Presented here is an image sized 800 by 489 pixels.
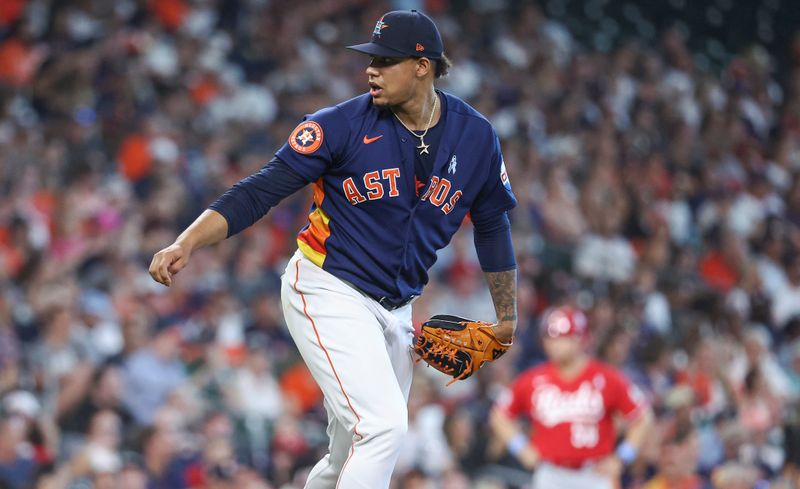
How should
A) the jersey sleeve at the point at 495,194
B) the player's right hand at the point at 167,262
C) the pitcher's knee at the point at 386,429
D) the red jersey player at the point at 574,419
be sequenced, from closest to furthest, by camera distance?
the player's right hand at the point at 167,262 → the pitcher's knee at the point at 386,429 → the jersey sleeve at the point at 495,194 → the red jersey player at the point at 574,419

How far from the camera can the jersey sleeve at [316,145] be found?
4.20 meters

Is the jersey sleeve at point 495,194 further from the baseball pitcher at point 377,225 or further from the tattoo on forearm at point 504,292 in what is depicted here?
the tattoo on forearm at point 504,292

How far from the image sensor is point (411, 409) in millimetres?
8664

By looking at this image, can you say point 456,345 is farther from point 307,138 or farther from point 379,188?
point 307,138

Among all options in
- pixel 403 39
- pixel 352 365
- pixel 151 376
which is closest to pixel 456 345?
pixel 352 365

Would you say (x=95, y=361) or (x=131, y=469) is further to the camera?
(x=95, y=361)

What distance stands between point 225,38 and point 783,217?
644 cm

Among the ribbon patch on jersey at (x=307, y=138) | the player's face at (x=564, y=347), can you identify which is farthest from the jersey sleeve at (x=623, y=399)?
the ribbon patch on jersey at (x=307, y=138)

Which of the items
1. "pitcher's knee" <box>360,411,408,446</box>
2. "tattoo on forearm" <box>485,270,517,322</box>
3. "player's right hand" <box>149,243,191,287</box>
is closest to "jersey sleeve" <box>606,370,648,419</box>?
"tattoo on forearm" <box>485,270,517,322</box>

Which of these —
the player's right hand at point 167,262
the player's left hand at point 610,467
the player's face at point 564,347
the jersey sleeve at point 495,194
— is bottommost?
the player's left hand at point 610,467

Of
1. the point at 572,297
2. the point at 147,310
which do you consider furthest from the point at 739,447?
the point at 147,310

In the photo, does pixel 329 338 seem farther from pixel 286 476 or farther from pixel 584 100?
pixel 584 100

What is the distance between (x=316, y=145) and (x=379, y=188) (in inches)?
11.0

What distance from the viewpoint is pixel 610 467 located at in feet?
24.1
